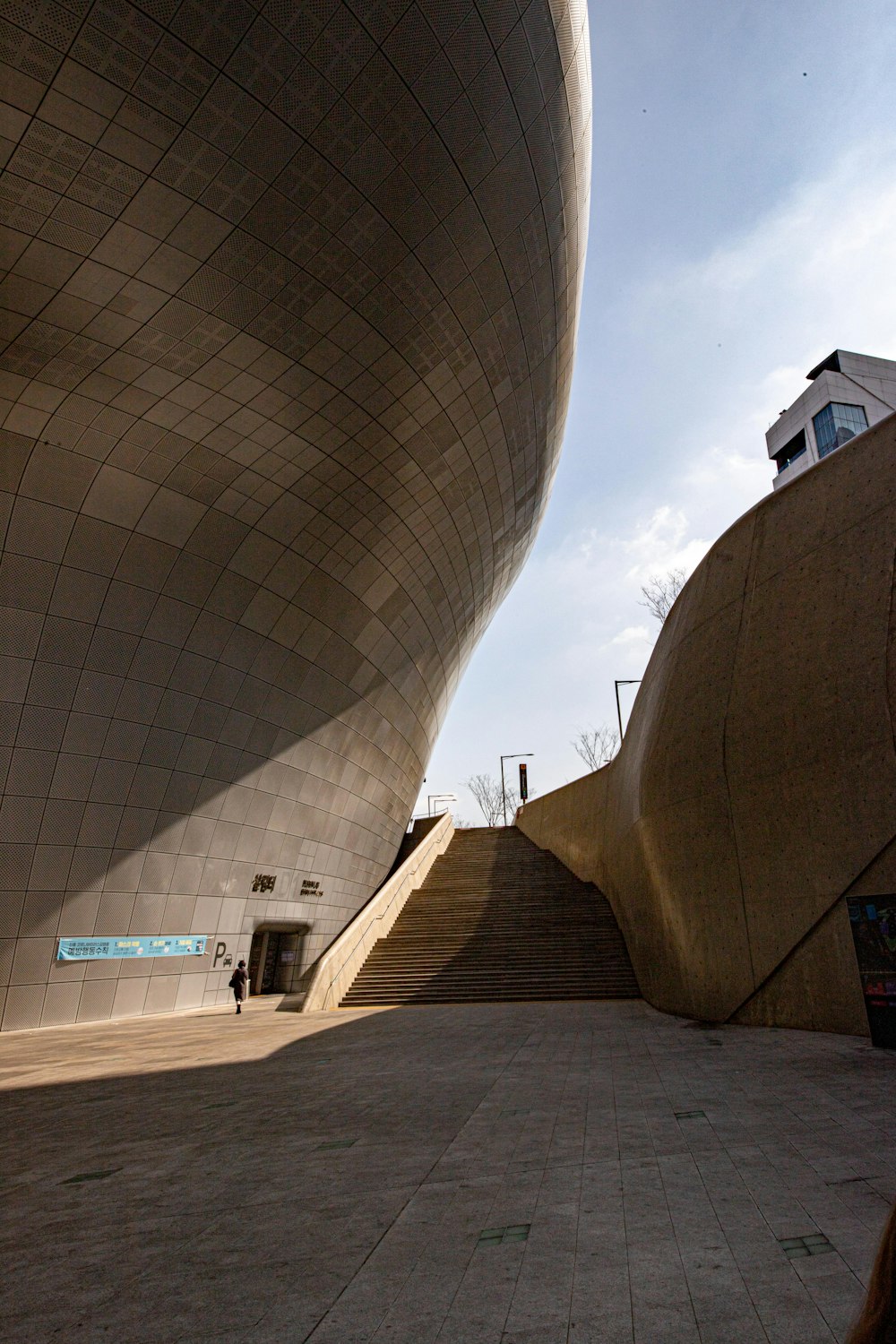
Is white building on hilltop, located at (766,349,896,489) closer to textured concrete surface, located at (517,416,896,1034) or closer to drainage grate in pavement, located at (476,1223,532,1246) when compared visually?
textured concrete surface, located at (517,416,896,1034)

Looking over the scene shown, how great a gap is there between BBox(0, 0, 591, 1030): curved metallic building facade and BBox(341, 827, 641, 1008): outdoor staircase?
3.24m

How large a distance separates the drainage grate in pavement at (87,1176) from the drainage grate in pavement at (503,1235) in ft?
9.67

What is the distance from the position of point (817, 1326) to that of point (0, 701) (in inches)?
538

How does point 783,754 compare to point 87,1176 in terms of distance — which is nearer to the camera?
point 87,1176

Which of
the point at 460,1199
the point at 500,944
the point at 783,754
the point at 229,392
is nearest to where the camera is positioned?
the point at 460,1199

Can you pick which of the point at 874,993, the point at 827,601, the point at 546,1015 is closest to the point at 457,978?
the point at 546,1015

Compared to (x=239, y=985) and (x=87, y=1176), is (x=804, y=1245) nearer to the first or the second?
(x=87, y=1176)

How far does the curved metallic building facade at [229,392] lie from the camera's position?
9.69 meters

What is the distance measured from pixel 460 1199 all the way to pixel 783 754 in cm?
730

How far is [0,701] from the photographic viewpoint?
12.9 metres

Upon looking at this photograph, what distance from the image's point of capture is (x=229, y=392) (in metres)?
13.2

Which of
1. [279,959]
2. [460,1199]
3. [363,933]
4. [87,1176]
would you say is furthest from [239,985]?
[460,1199]

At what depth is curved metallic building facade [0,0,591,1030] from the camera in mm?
9688

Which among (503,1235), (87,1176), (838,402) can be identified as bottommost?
(87,1176)
